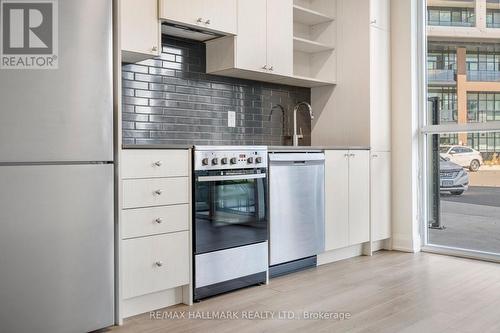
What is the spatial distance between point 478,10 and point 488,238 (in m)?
2.04

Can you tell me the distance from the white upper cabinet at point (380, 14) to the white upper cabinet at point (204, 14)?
1477 mm

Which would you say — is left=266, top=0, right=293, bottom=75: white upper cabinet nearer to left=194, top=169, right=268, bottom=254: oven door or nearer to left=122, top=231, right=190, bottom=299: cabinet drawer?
left=194, top=169, right=268, bottom=254: oven door

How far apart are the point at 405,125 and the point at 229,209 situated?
7.15 ft

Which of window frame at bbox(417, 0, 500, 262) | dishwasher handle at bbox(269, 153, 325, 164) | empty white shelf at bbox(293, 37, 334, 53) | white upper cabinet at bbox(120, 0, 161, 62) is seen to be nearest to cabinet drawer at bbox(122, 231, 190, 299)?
dishwasher handle at bbox(269, 153, 325, 164)

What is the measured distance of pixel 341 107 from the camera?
14.3 ft

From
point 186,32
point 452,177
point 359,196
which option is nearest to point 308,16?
point 186,32

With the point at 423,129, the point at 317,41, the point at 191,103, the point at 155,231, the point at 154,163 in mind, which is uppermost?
the point at 317,41

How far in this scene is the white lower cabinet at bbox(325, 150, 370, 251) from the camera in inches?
149

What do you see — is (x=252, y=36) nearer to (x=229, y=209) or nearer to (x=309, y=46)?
(x=309, y=46)

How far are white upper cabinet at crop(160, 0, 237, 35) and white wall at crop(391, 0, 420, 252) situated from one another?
1818 millimetres

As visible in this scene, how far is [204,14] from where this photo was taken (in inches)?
126

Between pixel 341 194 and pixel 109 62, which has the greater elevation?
pixel 109 62

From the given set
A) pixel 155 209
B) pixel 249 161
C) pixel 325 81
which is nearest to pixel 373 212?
pixel 325 81

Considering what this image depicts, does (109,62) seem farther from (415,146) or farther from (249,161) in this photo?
(415,146)
